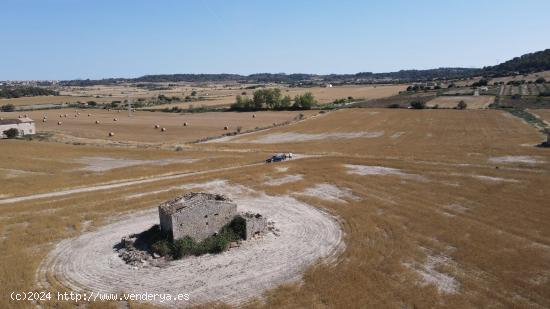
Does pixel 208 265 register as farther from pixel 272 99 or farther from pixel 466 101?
pixel 466 101

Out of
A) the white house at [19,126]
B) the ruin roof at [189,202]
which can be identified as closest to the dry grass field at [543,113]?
the ruin roof at [189,202]

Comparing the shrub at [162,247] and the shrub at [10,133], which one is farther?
the shrub at [10,133]

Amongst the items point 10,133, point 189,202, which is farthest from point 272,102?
point 189,202

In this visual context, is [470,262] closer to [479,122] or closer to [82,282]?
[82,282]

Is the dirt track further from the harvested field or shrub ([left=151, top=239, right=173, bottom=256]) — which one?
the harvested field

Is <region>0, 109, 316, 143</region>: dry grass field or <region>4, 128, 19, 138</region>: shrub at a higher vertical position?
<region>4, 128, 19, 138</region>: shrub

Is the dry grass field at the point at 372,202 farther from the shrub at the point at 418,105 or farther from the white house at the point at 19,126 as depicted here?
the shrub at the point at 418,105

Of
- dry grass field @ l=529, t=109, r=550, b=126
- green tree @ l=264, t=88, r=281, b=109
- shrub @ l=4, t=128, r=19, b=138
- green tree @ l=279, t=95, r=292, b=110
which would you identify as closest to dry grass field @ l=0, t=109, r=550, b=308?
shrub @ l=4, t=128, r=19, b=138
